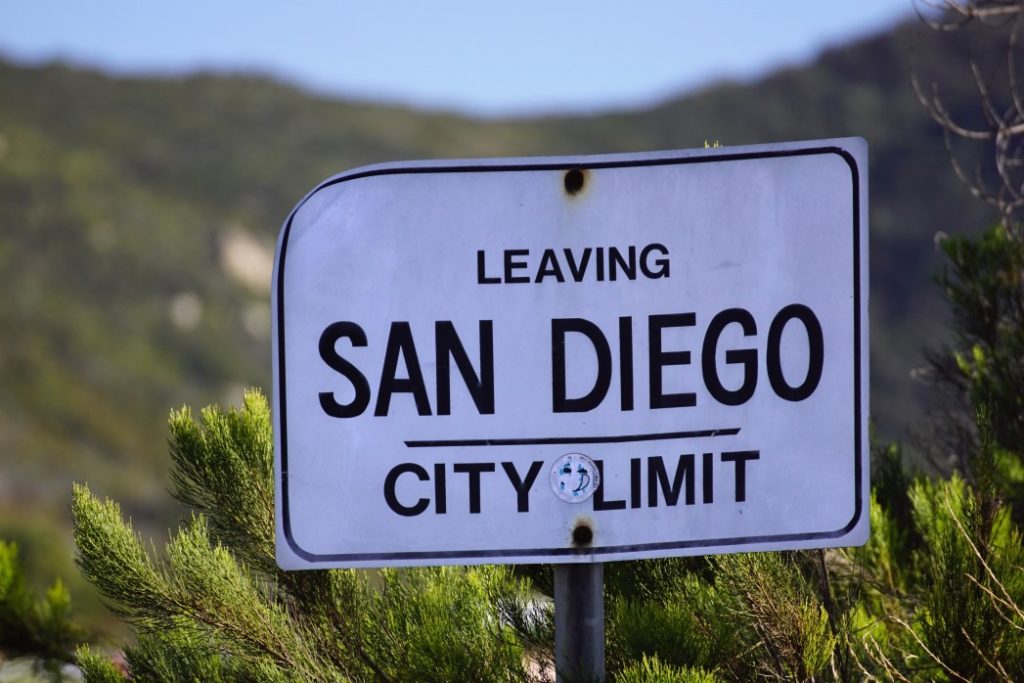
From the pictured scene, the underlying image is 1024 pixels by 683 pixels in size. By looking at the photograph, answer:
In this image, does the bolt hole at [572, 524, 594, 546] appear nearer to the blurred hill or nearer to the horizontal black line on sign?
the horizontal black line on sign

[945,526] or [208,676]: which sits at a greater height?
[945,526]

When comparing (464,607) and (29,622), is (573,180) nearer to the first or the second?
(464,607)

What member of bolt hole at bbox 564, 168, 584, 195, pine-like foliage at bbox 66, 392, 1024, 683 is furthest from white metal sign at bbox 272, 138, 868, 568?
pine-like foliage at bbox 66, 392, 1024, 683

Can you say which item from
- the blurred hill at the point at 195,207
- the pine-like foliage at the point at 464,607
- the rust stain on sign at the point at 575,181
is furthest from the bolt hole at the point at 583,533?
the blurred hill at the point at 195,207

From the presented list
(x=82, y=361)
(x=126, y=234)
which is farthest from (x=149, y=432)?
(x=126, y=234)

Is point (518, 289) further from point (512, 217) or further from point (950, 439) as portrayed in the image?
point (950, 439)

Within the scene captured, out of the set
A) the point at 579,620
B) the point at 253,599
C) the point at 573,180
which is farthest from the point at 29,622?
the point at 573,180
